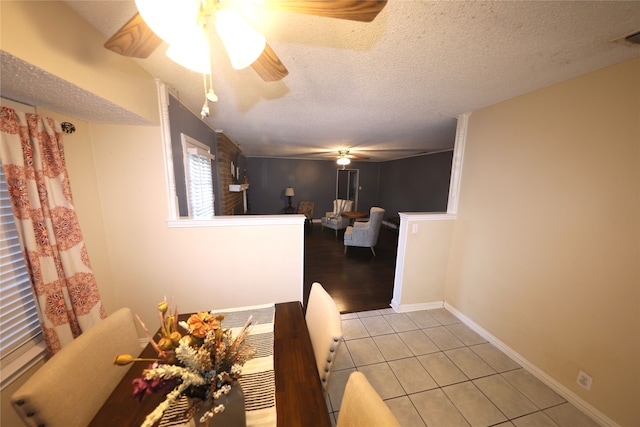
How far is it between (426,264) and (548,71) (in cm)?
190

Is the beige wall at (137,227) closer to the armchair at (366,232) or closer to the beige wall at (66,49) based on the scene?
the beige wall at (66,49)

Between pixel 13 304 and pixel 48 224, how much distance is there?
1.48ft

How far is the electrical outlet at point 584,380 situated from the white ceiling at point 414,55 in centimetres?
201

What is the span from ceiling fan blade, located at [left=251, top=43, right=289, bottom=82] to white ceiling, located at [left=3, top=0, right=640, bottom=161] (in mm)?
214

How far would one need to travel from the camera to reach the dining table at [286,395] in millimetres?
735

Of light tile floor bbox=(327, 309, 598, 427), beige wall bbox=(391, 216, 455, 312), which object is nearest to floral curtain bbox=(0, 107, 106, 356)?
light tile floor bbox=(327, 309, 598, 427)

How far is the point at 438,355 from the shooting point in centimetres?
194

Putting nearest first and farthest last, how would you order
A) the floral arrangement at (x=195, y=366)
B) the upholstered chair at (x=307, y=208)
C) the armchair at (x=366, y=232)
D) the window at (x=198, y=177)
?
the floral arrangement at (x=195, y=366) < the window at (x=198, y=177) < the armchair at (x=366, y=232) < the upholstered chair at (x=307, y=208)

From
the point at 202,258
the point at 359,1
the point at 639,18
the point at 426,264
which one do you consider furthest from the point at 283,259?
the point at 639,18

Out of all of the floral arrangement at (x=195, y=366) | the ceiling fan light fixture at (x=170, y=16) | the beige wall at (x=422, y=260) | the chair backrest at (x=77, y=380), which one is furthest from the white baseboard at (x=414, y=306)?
the ceiling fan light fixture at (x=170, y=16)

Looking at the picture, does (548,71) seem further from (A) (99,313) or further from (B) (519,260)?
(A) (99,313)

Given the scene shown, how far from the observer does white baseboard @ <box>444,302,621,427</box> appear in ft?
4.63

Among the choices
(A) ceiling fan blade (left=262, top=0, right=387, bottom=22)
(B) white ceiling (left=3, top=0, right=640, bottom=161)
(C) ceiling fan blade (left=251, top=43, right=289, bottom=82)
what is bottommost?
(A) ceiling fan blade (left=262, top=0, right=387, bottom=22)

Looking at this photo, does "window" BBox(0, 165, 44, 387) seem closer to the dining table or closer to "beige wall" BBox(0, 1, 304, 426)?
"beige wall" BBox(0, 1, 304, 426)
